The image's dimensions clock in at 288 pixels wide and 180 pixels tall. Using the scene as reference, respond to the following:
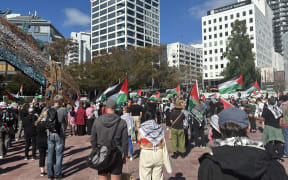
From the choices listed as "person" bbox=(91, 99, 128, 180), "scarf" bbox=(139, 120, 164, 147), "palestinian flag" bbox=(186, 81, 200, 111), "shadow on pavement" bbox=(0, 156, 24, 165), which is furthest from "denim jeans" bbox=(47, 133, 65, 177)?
"palestinian flag" bbox=(186, 81, 200, 111)

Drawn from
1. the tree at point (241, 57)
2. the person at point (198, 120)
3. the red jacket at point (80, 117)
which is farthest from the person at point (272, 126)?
the tree at point (241, 57)

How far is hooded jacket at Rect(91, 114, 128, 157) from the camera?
3.56 m

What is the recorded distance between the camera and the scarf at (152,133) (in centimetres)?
392

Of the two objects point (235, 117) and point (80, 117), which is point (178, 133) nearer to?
point (235, 117)

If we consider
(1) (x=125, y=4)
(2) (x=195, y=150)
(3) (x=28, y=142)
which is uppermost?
(1) (x=125, y=4)

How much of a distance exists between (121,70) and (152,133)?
34.7 metres

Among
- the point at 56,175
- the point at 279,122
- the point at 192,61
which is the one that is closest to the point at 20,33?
the point at 56,175

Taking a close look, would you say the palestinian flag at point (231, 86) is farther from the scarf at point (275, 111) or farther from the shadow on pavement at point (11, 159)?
the shadow on pavement at point (11, 159)

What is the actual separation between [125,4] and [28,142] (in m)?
86.0

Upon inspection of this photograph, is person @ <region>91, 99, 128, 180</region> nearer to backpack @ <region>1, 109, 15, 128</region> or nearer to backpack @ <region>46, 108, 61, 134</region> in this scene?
backpack @ <region>46, 108, 61, 134</region>

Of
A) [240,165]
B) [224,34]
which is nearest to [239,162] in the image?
[240,165]

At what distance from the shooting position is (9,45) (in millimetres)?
11969

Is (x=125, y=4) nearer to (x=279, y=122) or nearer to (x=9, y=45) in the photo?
(x=9, y=45)

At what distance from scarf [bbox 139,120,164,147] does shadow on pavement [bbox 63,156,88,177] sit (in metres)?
2.75
